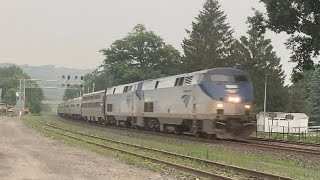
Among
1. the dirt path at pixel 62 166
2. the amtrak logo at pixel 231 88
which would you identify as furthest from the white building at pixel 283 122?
the dirt path at pixel 62 166

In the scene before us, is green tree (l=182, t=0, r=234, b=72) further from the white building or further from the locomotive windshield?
the locomotive windshield

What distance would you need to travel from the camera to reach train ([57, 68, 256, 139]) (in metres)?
26.5

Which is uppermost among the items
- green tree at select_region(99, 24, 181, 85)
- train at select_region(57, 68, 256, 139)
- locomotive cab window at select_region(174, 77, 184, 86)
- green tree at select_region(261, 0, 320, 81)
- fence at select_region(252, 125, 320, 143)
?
green tree at select_region(99, 24, 181, 85)

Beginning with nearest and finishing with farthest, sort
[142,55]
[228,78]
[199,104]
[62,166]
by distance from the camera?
1. [62,166]
2. [199,104]
3. [228,78]
4. [142,55]

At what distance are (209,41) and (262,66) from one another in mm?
10991

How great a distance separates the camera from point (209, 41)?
87.1m

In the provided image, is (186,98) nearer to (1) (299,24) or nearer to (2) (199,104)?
(2) (199,104)

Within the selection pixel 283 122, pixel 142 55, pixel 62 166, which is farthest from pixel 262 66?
pixel 62 166

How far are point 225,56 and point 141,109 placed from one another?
169 feet

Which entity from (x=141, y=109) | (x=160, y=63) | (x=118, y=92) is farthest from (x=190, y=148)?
(x=160, y=63)

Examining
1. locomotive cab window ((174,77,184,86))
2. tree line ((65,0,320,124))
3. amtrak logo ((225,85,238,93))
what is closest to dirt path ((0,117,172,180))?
amtrak logo ((225,85,238,93))

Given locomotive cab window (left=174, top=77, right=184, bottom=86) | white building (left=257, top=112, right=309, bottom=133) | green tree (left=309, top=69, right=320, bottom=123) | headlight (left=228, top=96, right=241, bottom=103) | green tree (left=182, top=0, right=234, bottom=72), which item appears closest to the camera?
headlight (left=228, top=96, right=241, bottom=103)

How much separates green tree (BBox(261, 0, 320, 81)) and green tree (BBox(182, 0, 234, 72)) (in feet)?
168

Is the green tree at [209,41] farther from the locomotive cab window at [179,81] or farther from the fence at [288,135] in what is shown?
the locomotive cab window at [179,81]
